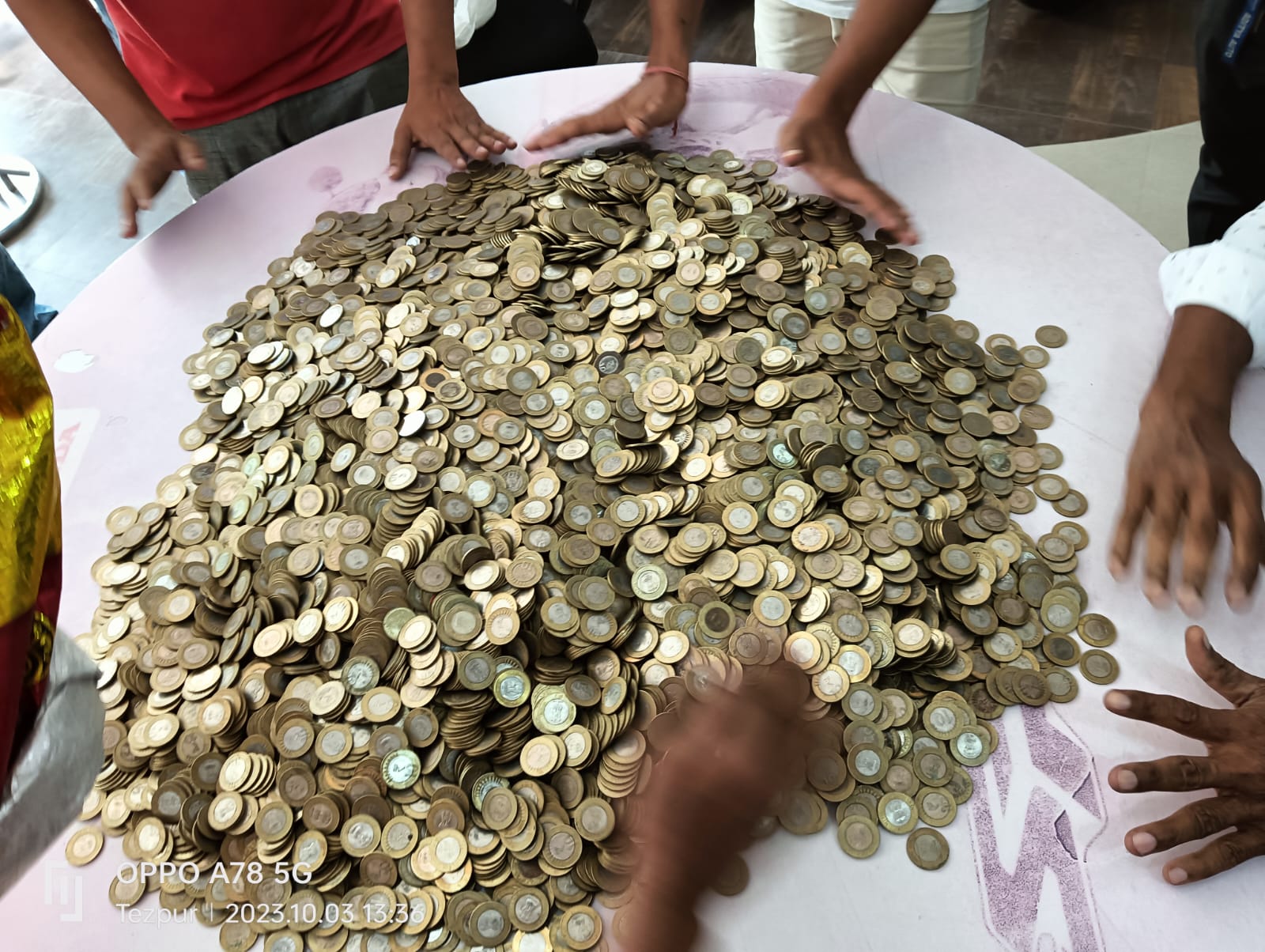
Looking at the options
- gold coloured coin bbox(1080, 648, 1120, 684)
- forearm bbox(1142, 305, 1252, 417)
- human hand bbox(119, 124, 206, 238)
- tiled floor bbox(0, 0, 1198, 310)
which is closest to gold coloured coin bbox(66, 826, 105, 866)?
human hand bbox(119, 124, 206, 238)

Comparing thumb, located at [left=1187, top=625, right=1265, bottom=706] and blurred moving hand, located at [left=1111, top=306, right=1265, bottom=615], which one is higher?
blurred moving hand, located at [left=1111, top=306, right=1265, bottom=615]

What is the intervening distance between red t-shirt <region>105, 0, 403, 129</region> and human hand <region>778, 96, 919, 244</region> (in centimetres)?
97

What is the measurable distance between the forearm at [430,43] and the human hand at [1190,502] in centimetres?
137

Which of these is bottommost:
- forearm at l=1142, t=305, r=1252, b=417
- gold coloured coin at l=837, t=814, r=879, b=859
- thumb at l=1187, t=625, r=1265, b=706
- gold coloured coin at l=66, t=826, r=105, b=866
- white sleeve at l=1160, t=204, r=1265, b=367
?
gold coloured coin at l=837, t=814, r=879, b=859

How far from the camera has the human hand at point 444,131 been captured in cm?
156

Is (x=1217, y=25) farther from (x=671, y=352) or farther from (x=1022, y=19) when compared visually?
(x=1022, y=19)

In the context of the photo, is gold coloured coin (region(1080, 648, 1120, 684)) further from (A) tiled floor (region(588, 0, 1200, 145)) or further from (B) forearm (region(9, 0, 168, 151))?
(A) tiled floor (region(588, 0, 1200, 145))

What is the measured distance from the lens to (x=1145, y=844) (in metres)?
0.81

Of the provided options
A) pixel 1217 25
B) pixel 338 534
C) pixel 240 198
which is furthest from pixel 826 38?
pixel 338 534

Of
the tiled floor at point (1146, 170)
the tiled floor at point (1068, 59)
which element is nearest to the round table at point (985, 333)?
the tiled floor at point (1146, 170)

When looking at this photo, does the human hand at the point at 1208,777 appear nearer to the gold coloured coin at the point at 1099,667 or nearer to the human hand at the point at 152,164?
the gold coloured coin at the point at 1099,667

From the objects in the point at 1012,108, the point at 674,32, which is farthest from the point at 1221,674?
the point at 1012,108

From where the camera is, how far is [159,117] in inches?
60.9

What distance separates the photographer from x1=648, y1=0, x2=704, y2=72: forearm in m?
1.59
